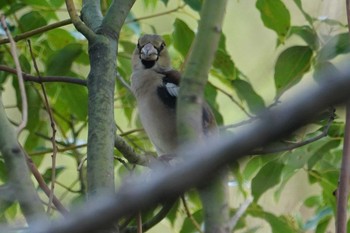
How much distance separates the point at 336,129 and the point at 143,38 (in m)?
0.70

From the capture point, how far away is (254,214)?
2053mm

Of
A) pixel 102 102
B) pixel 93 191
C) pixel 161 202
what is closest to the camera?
pixel 161 202

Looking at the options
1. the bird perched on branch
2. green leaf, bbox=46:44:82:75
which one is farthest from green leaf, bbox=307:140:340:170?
green leaf, bbox=46:44:82:75

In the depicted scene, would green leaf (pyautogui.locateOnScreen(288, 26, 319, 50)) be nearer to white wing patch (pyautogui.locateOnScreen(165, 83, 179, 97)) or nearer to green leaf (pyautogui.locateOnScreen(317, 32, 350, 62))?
green leaf (pyautogui.locateOnScreen(317, 32, 350, 62))

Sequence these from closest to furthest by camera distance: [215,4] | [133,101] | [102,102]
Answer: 1. [215,4]
2. [102,102]
3. [133,101]

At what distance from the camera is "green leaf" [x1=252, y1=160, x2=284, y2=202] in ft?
6.32

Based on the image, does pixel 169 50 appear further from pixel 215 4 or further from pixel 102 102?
pixel 215 4

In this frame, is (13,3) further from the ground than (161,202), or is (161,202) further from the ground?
(161,202)

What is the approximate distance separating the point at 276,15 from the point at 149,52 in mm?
482

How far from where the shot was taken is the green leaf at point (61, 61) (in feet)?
7.00

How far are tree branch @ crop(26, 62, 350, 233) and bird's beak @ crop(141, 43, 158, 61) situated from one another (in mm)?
1826

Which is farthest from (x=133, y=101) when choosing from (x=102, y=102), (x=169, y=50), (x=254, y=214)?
(x=102, y=102)

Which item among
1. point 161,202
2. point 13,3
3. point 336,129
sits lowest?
point 336,129

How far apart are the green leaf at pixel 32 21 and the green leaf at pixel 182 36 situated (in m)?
0.40
